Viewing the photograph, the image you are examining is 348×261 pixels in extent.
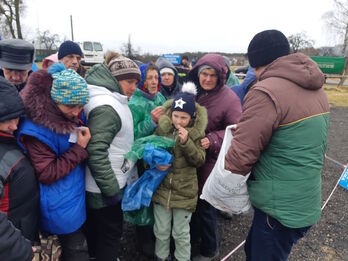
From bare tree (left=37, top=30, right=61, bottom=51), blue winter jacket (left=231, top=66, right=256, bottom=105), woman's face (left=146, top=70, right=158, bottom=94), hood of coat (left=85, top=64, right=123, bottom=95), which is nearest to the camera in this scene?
hood of coat (left=85, top=64, right=123, bottom=95)

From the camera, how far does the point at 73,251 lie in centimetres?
206

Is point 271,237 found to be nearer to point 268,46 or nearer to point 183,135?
point 183,135

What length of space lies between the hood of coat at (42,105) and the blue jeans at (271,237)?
5.30 ft

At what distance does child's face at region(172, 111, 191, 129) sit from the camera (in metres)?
2.50

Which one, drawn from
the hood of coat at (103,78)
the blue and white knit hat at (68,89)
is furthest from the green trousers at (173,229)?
the blue and white knit hat at (68,89)

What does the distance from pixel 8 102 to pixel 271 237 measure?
2007mm

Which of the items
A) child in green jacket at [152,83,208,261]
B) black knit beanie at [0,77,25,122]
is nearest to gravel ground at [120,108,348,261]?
child in green jacket at [152,83,208,261]

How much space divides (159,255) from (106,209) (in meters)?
0.83

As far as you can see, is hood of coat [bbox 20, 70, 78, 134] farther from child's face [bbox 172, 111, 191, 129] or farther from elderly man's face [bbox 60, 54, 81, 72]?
elderly man's face [bbox 60, 54, 81, 72]

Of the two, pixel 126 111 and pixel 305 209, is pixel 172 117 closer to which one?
pixel 126 111

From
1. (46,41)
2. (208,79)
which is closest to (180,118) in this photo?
(208,79)

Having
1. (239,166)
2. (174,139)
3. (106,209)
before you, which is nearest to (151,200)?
(106,209)

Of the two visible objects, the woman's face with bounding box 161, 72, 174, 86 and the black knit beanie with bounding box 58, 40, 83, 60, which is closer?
the black knit beanie with bounding box 58, 40, 83, 60

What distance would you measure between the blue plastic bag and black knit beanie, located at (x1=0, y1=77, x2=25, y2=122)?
104 centimetres
